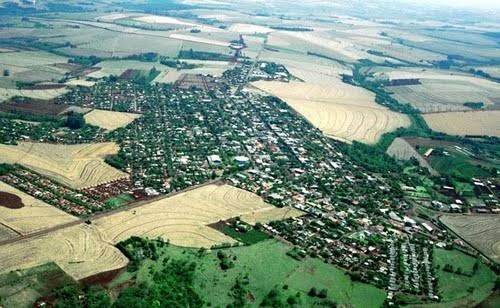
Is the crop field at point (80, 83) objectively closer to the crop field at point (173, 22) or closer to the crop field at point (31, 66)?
the crop field at point (31, 66)

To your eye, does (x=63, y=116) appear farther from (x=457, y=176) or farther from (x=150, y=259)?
(x=457, y=176)

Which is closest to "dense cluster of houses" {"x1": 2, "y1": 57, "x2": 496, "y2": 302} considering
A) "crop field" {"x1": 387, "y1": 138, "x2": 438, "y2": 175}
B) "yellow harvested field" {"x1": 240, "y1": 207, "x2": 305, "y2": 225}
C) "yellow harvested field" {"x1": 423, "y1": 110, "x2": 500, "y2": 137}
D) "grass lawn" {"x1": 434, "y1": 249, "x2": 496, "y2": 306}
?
"yellow harvested field" {"x1": 240, "y1": 207, "x2": 305, "y2": 225}

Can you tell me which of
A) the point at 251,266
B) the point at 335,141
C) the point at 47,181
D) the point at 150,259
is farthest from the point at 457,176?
the point at 47,181

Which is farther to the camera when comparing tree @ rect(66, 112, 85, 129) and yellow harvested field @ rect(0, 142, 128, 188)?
tree @ rect(66, 112, 85, 129)

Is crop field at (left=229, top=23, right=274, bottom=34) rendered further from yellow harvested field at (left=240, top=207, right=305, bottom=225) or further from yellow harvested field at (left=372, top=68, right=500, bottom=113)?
yellow harvested field at (left=240, top=207, right=305, bottom=225)

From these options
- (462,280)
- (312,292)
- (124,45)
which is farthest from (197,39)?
(312,292)

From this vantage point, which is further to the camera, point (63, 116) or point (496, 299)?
point (63, 116)
